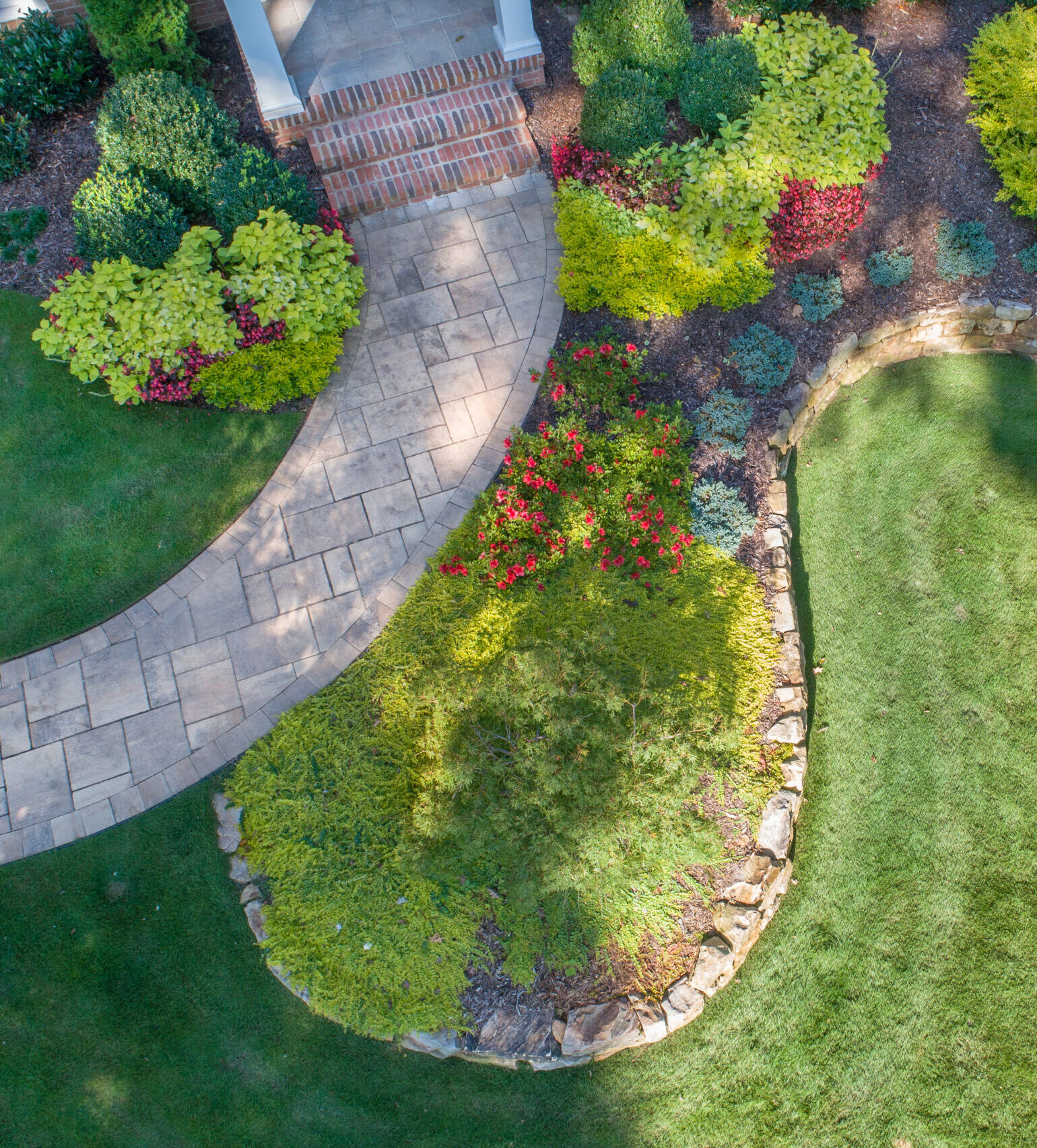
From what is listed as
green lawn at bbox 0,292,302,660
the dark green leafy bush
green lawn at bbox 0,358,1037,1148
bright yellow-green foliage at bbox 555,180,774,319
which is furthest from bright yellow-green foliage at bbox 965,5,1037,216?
the dark green leafy bush

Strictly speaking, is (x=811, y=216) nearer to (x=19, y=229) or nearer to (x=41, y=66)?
(x=19, y=229)

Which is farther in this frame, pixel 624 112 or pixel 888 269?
pixel 888 269

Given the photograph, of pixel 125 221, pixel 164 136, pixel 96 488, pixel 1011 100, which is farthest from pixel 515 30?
pixel 96 488

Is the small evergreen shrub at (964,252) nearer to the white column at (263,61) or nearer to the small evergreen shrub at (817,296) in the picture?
the small evergreen shrub at (817,296)

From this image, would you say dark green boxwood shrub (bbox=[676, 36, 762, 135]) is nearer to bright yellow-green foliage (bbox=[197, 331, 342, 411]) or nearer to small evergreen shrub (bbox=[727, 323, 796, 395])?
small evergreen shrub (bbox=[727, 323, 796, 395])

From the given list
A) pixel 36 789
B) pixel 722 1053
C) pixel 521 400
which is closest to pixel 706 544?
pixel 521 400

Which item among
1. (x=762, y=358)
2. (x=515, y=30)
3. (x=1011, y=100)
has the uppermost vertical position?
(x=515, y=30)
